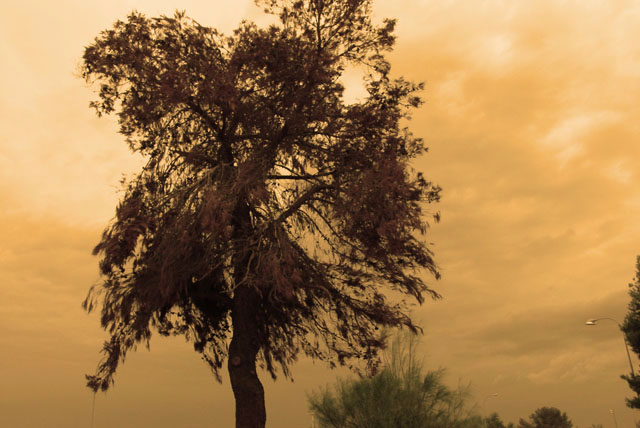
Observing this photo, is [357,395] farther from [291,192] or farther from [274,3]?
[274,3]

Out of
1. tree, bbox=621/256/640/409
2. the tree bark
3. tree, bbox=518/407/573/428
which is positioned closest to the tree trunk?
the tree bark

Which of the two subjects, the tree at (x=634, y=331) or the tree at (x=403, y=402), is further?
the tree at (x=634, y=331)

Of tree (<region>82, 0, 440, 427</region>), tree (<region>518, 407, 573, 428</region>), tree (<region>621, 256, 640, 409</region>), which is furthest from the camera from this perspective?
tree (<region>518, 407, 573, 428</region>)

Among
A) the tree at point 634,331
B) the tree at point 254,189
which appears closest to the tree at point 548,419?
A: the tree at point 634,331

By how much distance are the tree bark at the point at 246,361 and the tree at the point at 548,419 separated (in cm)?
8992

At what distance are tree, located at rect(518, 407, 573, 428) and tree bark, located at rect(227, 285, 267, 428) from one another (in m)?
89.9

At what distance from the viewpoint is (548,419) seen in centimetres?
9794

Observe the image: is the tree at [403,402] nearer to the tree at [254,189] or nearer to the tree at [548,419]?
the tree at [254,189]

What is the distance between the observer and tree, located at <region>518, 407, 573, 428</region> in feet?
309

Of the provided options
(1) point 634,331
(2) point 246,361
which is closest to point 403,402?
(2) point 246,361

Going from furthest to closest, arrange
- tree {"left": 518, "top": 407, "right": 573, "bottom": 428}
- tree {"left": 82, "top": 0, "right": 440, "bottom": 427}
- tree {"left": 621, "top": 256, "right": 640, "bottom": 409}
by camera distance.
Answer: tree {"left": 518, "top": 407, "right": 573, "bottom": 428}
tree {"left": 621, "top": 256, "right": 640, "bottom": 409}
tree {"left": 82, "top": 0, "right": 440, "bottom": 427}

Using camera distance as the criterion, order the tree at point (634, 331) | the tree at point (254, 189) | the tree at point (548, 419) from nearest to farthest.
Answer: the tree at point (254, 189) < the tree at point (634, 331) < the tree at point (548, 419)

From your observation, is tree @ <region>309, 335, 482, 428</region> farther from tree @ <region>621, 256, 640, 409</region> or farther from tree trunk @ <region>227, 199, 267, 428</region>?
tree @ <region>621, 256, 640, 409</region>

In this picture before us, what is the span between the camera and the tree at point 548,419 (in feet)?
309
